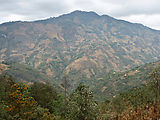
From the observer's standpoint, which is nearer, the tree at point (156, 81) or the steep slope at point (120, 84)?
the tree at point (156, 81)

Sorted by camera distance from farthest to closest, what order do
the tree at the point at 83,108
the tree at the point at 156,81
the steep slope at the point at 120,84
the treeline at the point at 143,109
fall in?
1. the steep slope at the point at 120,84
2. the tree at the point at 156,81
3. the treeline at the point at 143,109
4. the tree at the point at 83,108

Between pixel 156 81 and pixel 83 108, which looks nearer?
pixel 83 108

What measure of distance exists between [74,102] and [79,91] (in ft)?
5.83

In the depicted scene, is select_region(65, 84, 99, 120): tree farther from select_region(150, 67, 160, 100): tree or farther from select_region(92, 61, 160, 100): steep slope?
select_region(92, 61, 160, 100): steep slope

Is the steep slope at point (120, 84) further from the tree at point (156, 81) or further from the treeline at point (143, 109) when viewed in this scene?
the treeline at point (143, 109)

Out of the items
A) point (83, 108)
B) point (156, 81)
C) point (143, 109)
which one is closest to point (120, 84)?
point (156, 81)

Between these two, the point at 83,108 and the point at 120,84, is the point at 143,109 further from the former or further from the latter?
the point at 120,84

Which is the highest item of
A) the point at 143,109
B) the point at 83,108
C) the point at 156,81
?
the point at 83,108

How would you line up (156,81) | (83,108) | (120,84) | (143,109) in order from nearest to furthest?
(83,108) < (143,109) < (156,81) < (120,84)

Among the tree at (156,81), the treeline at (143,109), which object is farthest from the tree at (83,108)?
the tree at (156,81)

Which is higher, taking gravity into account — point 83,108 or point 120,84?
point 83,108

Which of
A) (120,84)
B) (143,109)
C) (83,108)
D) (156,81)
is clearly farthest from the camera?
(120,84)

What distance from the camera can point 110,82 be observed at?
6088 inches

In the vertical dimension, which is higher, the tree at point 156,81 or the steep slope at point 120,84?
the tree at point 156,81
